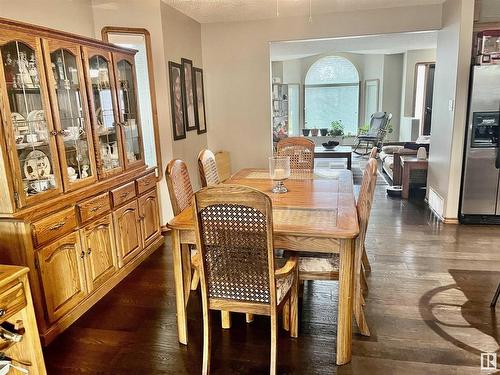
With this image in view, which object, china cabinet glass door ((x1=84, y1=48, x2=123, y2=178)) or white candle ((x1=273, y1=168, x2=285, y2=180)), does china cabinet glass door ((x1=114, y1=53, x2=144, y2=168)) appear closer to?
china cabinet glass door ((x1=84, y1=48, x2=123, y2=178))

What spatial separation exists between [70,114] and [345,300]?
220cm

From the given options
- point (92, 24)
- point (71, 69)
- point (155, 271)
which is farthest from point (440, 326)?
point (92, 24)

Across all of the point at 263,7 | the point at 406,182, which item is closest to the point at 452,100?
the point at 406,182

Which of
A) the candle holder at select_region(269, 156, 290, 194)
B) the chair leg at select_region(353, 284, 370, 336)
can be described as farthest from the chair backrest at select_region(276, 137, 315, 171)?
the chair leg at select_region(353, 284, 370, 336)

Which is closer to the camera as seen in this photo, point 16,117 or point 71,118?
point 16,117

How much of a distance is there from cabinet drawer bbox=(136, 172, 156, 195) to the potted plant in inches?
286

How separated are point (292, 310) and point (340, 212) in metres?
0.65

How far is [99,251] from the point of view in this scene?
8.86 ft

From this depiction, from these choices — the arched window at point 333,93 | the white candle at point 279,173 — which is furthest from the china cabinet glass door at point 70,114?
the arched window at point 333,93

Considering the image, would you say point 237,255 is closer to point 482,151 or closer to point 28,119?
point 28,119

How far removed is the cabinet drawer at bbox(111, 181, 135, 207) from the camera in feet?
9.45

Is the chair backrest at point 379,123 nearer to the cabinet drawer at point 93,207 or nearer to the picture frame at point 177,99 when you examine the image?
the picture frame at point 177,99

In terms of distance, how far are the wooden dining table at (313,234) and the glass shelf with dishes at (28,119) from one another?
2.92 ft

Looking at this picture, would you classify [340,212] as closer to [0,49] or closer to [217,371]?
[217,371]
